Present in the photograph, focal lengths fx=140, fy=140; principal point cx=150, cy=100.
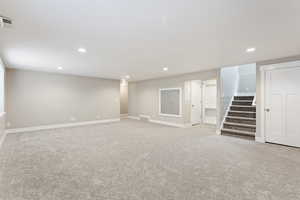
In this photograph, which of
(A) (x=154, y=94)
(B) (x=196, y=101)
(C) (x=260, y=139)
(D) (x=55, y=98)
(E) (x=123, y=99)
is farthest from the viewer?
(E) (x=123, y=99)

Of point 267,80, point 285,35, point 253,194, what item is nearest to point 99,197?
point 253,194

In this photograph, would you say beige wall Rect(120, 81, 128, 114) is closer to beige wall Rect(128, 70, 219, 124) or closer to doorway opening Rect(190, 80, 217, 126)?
beige wall Rect(128, 70, 219, 124)

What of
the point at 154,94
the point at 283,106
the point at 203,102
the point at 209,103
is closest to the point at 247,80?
the point at 209,103

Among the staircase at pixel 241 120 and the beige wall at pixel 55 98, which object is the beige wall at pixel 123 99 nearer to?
the beige wall at pixel 55 98

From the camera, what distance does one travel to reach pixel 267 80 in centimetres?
390

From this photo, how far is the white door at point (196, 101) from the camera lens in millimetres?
6441

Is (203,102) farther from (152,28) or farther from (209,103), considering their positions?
(152,28)

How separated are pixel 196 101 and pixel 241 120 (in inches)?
81.8

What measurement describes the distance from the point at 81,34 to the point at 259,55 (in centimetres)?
403

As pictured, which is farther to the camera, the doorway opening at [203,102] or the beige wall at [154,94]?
the doorway opening at [203,102]

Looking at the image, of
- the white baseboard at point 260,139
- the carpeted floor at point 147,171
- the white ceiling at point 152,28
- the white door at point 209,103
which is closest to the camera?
the white ceiling at point 152,28

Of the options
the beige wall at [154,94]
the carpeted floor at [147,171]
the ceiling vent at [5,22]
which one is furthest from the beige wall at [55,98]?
the ceiling vent at [5,22]

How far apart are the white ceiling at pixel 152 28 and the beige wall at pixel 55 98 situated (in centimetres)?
208

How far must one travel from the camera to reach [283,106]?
12.0 feet
